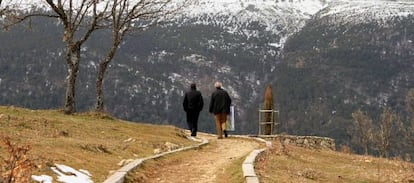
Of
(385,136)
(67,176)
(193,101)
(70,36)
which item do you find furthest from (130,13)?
(385,136)

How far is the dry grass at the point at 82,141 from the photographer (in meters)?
10.9

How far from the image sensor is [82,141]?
14695mm

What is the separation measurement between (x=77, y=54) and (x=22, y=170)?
20.6m

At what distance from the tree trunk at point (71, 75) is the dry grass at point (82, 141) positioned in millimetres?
3493

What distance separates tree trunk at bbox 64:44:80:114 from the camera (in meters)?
25.7

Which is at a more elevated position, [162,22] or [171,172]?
[162,22]

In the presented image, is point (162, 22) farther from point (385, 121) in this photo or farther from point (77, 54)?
point (385, 121)

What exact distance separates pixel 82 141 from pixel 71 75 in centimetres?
1186

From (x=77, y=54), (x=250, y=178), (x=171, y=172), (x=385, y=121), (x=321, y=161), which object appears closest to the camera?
(x=250, y=178)

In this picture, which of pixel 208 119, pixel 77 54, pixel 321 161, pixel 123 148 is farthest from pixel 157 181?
pixel 208 119

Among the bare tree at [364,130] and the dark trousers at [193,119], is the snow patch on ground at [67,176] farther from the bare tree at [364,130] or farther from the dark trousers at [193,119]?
the bare tree at [364,130]

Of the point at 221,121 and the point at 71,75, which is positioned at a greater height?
the point at 71,75

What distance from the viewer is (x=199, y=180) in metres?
11.6

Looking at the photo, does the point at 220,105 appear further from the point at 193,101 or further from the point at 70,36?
the point at 70,36
